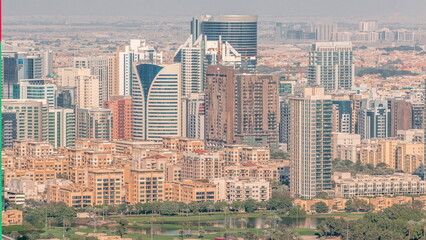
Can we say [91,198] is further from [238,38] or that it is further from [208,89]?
[238,38]

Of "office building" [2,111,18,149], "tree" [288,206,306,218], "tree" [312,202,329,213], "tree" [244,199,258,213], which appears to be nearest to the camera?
"tree" [288,206,306,218]

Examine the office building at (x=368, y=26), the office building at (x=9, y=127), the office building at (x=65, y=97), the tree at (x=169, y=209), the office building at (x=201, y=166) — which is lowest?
the tree at (x=169, y=209)

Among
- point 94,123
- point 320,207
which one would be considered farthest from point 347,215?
point 94,123

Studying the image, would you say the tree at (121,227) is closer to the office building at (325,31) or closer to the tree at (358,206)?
the tree at (358,206)

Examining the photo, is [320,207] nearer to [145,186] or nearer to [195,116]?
[145,186]

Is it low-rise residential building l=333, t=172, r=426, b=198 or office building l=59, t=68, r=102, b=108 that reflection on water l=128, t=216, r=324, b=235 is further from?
office building l=59, t=68, r=102, b=108

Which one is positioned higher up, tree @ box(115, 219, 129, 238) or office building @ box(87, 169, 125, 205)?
office building @ box(87, 169, 125, 205)

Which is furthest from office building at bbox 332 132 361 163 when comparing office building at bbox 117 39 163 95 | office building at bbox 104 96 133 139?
office building at bbox 117 39 163 95

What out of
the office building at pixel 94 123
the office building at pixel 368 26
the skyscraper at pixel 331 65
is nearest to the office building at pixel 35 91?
the office building at pixel 94 123
